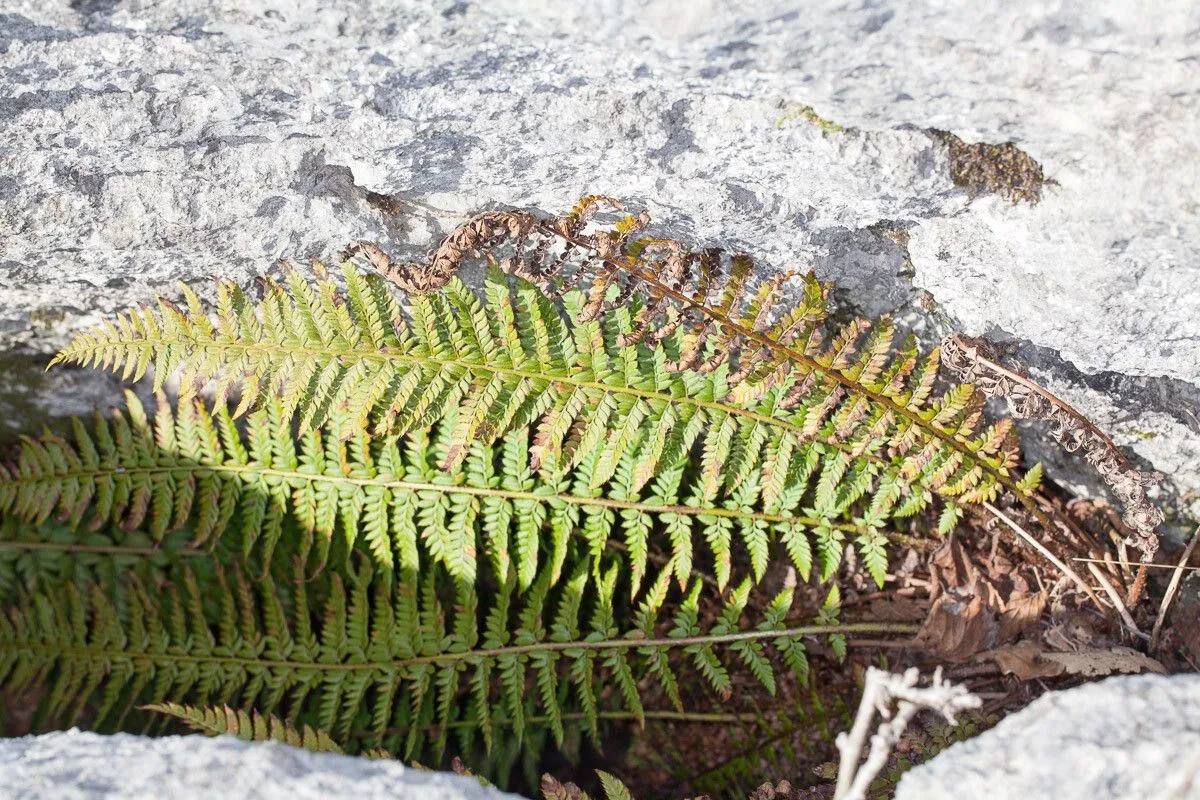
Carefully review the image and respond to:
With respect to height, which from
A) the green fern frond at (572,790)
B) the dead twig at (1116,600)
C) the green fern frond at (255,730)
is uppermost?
the dead twig at (1116,600)

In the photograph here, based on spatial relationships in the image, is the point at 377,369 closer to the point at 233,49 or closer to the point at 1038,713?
the point at 233,49

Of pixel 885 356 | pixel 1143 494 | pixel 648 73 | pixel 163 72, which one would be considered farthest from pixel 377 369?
pixel 1143 494

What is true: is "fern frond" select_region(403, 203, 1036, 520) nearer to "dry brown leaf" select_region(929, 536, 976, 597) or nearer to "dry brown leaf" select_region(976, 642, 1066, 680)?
"dry brown leaf" select_region(929, 536, 976, 597)

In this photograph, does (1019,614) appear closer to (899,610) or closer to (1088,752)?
(899,610)

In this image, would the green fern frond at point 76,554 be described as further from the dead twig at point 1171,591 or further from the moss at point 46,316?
the dead twig at point 1171,591

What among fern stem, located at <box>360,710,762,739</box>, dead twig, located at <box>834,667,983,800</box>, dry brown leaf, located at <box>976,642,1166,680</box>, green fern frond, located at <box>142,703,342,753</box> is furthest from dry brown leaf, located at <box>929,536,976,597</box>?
green fern frond, located at <box>142,703,342,753</box>

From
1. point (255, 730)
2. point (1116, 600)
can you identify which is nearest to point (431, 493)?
point (255, 730)

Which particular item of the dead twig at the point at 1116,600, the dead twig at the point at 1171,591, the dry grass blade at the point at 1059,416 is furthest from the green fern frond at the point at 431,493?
the dead twig at the point at 1171,591
